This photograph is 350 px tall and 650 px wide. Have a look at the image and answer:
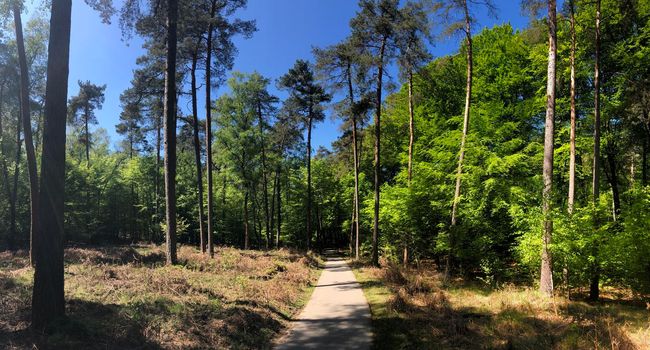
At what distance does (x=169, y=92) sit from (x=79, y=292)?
24.9 ft

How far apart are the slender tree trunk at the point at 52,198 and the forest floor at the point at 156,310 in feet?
1.33

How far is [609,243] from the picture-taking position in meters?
10.4

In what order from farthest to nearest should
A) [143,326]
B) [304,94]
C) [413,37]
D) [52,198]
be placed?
1. [304,94]
2. [413,37]
3. [143,326]
4. [52,198]

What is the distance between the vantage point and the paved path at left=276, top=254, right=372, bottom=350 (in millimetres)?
7328

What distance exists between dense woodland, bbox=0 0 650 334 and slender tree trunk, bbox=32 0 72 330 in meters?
0.02

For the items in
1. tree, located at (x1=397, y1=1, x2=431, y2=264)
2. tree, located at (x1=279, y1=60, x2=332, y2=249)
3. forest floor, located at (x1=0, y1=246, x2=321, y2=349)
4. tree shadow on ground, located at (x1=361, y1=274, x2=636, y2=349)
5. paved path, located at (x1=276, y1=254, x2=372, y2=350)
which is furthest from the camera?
tree, located at (x1=279, y1=60, x2=332, y2=249)

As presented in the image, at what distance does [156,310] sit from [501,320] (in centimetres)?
783

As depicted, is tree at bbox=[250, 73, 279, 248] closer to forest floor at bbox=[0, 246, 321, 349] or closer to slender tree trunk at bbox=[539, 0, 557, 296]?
forest floor at bbox=[0, 246, 321, 349]

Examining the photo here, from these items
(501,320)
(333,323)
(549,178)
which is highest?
(549,178)

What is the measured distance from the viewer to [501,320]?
838cm

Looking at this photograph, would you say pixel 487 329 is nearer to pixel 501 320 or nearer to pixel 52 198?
pixel 501 320

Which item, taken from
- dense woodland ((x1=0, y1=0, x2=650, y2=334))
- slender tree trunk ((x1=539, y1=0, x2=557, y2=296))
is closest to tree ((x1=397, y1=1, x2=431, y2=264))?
dense woodland ((x1=0, y1=0, x2=650, y2=334))

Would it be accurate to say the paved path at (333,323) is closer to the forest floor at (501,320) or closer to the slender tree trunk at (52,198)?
the forest floor at (501,320)

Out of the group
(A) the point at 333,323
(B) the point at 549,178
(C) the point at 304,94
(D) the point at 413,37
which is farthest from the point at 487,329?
(C) the point at 304,94
